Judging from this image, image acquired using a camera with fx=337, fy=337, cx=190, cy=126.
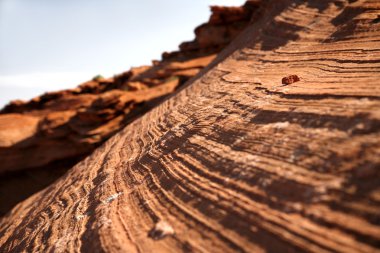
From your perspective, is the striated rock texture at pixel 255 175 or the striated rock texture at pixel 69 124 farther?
the striated rock texture at pixel 69 124

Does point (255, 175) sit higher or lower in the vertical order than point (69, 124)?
higher

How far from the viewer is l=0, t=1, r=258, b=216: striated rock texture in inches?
558

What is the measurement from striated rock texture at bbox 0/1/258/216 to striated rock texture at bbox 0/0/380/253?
30.7 feet

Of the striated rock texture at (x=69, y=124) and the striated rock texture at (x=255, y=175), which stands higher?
the striated rock texture at (x=255, y=175)

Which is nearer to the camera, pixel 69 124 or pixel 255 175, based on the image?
pixel 255 175

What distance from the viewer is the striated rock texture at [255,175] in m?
1.89

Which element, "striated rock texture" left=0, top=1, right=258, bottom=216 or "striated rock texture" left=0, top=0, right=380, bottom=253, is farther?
"striated rock texture" left=0, top=1, right=258, bottom=216

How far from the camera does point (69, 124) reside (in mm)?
14758

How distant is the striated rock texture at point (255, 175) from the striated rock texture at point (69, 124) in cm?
935

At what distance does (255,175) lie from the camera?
7.98 feet

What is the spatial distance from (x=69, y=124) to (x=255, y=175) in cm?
1361

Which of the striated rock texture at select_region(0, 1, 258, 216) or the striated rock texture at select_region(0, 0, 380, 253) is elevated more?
the striated rock texture at select_region(0, 0, 380, 253)

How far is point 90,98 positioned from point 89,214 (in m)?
14.2

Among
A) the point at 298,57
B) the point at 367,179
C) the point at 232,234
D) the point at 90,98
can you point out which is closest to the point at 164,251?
the point at 232,234
